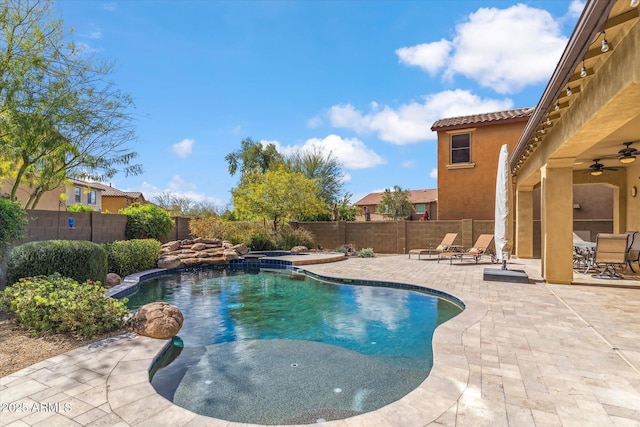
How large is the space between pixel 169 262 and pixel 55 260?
526 cm

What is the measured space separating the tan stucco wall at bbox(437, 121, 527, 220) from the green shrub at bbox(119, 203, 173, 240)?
42.0 ft

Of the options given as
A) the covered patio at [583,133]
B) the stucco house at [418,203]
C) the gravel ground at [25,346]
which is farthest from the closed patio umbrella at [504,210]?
the stucco house at [418,203]

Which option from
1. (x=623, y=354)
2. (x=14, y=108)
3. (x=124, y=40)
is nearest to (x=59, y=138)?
(x=14, y=108)

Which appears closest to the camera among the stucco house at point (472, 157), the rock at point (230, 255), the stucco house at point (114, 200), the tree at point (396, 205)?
the rock at point (230, 255)

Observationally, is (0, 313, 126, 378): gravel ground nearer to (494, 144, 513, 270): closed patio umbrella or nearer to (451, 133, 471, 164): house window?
(494, 144, 513, 270): closed patio umbrella

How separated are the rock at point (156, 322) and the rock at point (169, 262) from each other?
7.34 m

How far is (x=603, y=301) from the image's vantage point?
6375 mm

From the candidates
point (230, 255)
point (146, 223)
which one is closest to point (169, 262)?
point (146, 223)

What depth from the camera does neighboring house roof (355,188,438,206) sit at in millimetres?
40553

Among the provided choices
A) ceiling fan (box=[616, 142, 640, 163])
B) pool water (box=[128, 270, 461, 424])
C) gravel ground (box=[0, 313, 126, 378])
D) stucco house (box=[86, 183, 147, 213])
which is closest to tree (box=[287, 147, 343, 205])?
pool water (box=[128, 270, 461, 424])

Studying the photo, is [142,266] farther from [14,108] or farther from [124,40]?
[124,40]

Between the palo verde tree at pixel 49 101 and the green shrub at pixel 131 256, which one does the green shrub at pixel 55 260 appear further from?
the palo verde tree at pixel 49 101

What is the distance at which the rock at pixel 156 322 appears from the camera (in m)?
4.75

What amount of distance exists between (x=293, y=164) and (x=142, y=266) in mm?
17547
